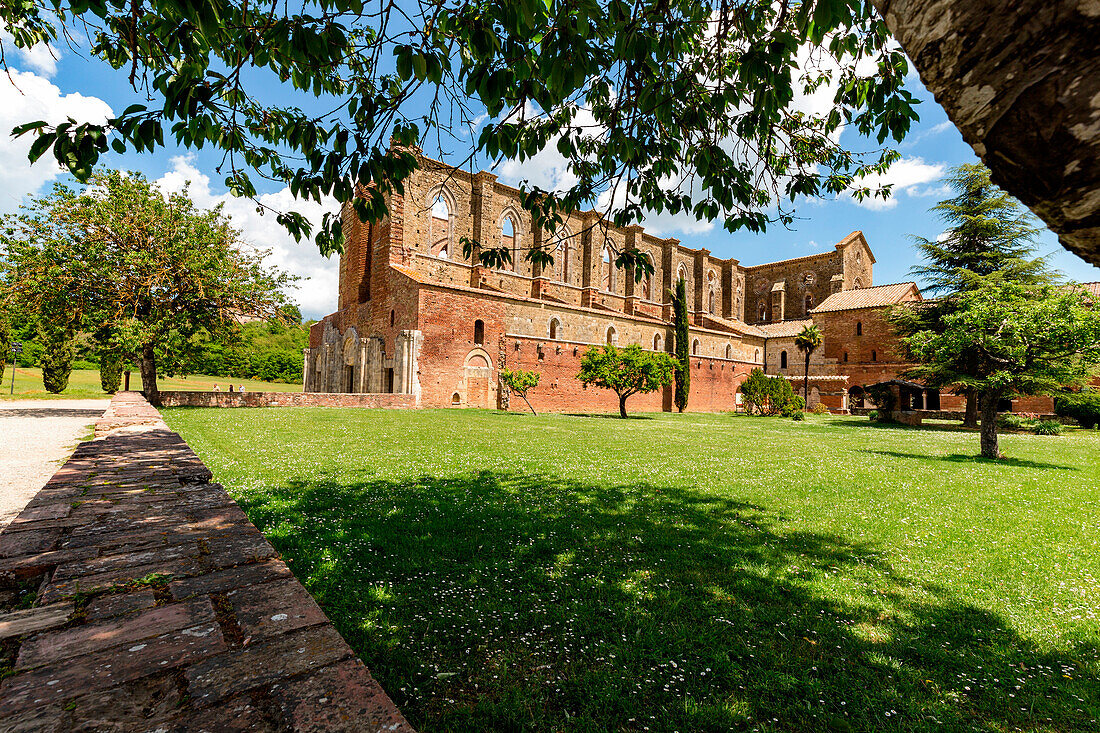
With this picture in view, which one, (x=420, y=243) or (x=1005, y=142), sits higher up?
(x=420, y=243)

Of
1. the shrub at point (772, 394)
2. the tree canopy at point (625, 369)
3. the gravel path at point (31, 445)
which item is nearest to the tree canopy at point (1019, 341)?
the tree canopy at point (625, 369)

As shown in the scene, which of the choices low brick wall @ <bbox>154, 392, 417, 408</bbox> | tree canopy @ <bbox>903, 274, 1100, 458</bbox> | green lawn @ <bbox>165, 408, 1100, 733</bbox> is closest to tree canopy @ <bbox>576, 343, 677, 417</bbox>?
low brick wall @ <bbox>154, 392, 417, 408</bbox>

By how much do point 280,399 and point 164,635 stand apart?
23.1m

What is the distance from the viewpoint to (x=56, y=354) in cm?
1794

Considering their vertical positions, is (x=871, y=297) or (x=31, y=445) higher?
(x=871, y=297)

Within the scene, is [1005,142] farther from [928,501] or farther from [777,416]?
[777,416]

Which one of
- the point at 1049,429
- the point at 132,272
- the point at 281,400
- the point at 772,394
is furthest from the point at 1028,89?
the point at 772,394

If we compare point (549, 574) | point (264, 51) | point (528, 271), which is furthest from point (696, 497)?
point (528, 271)

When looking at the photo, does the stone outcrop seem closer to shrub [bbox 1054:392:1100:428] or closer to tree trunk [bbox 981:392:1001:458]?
tree trunk [bbox 981:392:1001:458]

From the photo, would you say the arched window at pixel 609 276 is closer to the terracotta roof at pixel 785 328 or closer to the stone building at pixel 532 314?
the stone building at pixel 532 314

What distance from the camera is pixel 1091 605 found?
3.58m

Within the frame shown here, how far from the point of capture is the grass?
2344 cm

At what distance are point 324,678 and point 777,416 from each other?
111 ft

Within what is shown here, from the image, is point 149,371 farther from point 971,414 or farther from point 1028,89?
point 971,414
